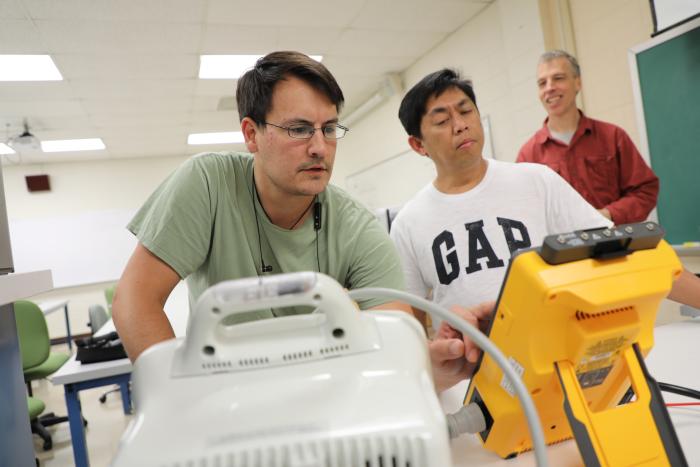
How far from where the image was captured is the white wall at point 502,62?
11.1 feet

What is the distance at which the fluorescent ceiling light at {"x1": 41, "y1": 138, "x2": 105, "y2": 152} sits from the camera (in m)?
5.92

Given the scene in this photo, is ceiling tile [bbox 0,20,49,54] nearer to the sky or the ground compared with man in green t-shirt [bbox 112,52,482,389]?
nearer to the sky

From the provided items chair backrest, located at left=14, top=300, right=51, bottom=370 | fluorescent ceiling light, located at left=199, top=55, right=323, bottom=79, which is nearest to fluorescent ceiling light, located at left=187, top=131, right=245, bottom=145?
fluorescent ceiling light, located at left=199, top=55, right=323, bottom=79

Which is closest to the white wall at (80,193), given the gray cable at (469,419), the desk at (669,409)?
the desk at (669,409)

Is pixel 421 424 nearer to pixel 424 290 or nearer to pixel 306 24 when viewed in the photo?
pixel 424 290

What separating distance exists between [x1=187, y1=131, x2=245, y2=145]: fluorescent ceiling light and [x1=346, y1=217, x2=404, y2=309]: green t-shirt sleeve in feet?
18.7

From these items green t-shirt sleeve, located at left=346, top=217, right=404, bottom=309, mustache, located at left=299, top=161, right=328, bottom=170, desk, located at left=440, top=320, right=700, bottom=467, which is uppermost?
mustache, located at left=299, top=161, right=328, bottom=170

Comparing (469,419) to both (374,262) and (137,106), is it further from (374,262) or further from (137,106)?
(137,106)

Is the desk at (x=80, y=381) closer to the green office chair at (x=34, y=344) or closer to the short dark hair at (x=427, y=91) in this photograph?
the green office chair at (x=34, y=344)

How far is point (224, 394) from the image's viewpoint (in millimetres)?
415

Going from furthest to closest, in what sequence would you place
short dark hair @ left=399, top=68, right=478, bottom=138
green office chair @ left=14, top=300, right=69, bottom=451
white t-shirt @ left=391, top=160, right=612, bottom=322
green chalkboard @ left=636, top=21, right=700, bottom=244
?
1. green office chair @ left=14, top=300, right=69, bottom=451
2. green chalkboard @ left=636, top=21, right=700, bottom=244
3. short dark hair @ left=399, top=68, right=478, bottom=138
4. white t-shirt @ left=391, top=160, right=612, bottom=322

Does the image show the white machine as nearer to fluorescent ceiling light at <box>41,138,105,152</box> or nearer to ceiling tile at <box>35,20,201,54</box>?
ceiling tile at <box>35,20,201,54</box>

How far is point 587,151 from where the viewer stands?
2146 millimetres

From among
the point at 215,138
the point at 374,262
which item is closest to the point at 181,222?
the point at 374,262
